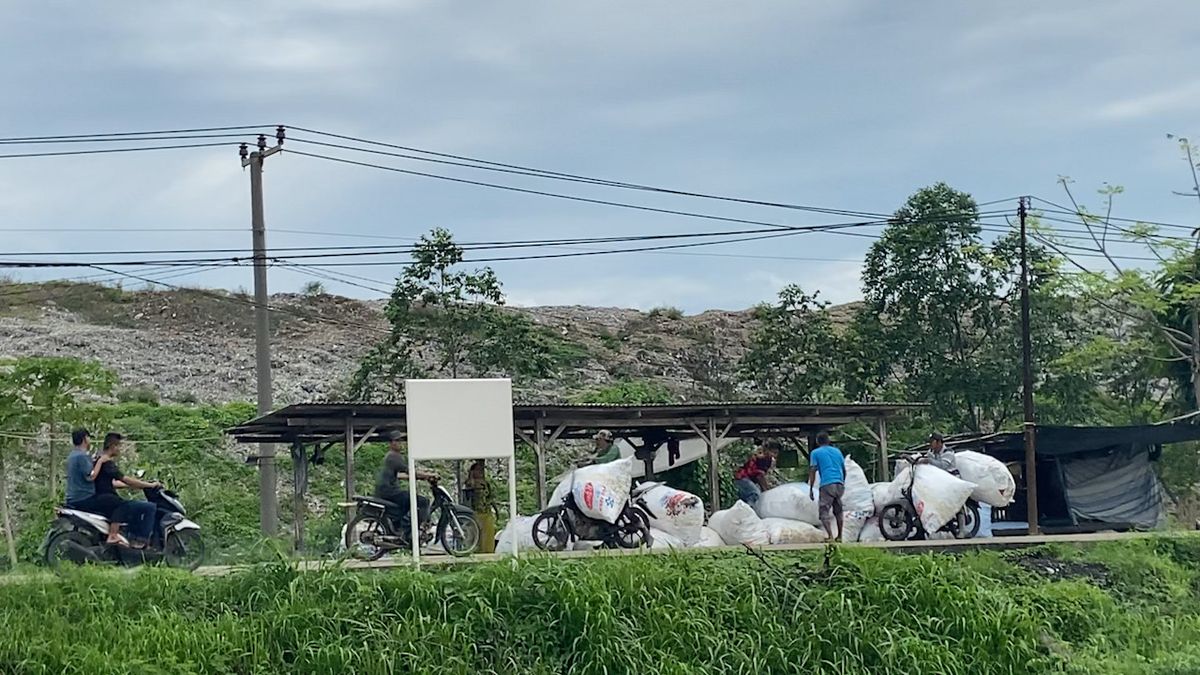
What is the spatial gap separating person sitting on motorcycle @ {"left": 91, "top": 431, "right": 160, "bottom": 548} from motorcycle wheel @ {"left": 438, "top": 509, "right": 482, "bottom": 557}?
Answer: 3.25 metres

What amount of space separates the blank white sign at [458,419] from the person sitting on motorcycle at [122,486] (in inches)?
104

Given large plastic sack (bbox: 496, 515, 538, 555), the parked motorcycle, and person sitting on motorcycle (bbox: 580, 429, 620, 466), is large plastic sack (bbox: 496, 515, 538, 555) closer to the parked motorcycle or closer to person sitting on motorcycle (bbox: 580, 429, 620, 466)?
the parked motorcycle

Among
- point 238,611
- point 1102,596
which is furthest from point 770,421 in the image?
point 238,611

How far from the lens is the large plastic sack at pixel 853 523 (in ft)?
51.9

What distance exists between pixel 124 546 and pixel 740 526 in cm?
697

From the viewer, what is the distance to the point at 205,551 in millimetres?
12625

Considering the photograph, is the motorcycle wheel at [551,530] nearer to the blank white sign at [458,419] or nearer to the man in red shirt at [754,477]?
the blank white sign at [458,419]

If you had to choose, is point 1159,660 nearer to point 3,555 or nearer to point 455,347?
point 3,555

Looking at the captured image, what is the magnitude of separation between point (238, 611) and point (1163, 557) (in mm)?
9466

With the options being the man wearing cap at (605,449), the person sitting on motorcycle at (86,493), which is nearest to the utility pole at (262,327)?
the man wearing cap at (605,449)

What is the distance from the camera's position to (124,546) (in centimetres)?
1197

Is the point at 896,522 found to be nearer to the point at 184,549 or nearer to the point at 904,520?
the point at 904,520

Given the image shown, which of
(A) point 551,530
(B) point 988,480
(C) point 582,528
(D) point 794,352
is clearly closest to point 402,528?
(A) point 551,530

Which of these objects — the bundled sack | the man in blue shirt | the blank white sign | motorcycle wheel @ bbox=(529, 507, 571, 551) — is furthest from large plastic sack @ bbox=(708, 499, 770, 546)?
the blank white sign
